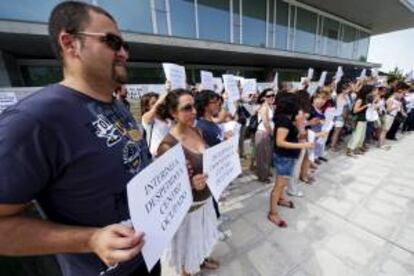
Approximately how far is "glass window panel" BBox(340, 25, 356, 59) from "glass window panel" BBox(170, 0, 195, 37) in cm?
1368

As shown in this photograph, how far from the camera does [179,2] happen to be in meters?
8.41

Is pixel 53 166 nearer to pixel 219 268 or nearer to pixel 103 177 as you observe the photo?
pixel 103 177

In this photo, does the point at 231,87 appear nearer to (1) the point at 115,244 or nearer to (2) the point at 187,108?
(2) the point at 187,108

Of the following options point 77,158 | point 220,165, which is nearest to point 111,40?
point 77,158

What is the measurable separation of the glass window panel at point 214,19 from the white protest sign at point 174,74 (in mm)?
6095

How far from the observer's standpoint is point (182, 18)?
8.52 m

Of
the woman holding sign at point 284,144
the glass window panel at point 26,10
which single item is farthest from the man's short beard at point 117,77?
the glass window panel at point 26,10

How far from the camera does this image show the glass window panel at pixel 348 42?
1728 cm

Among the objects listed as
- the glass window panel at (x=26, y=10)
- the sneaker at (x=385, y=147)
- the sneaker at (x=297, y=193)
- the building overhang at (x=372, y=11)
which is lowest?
the sneaker at (x=385, y=147)

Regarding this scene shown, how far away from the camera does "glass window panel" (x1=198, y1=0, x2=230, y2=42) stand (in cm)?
911

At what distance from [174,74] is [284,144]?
1.94 meters

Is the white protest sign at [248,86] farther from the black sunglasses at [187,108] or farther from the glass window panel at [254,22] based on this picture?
the glass window panel at [254,22]

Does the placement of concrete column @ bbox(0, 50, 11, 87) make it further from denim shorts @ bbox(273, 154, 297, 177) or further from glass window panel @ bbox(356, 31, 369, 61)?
glass window panel @ bbox(356, 31, 369, 61)

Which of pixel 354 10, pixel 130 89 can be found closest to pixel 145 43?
pixel 130 89
